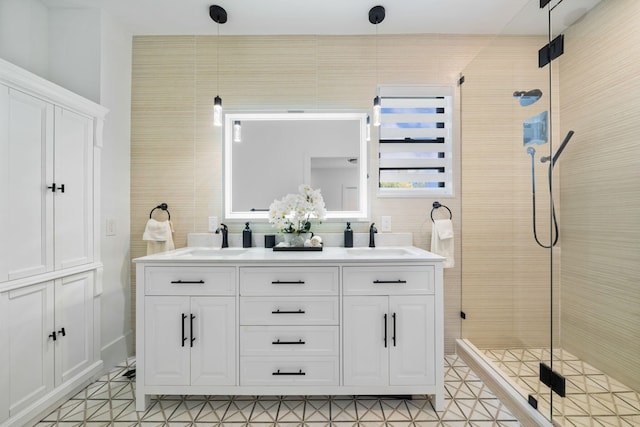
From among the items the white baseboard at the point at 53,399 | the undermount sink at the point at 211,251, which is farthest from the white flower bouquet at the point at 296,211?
the white baseboard at the point at 53,399

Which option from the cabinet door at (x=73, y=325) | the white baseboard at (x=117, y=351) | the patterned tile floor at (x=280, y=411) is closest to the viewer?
the patterned tile floor at (x=280, y=411)

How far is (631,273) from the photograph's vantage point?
145 centimetres

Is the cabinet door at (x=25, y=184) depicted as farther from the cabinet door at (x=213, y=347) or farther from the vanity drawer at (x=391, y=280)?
the vanity drawer at (x=391, y=280)

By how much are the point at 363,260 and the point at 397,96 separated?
1.44 metres

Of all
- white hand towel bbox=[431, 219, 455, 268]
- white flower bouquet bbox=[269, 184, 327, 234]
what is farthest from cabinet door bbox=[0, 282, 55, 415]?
white hand towel bbox=[431, 219, 455, 268]

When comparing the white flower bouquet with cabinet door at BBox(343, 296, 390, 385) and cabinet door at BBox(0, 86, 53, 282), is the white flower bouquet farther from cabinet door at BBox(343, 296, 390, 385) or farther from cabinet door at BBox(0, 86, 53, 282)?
cabinet door at BBox(0, 86, 53, 282)

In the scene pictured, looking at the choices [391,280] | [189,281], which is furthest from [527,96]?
[189,281]

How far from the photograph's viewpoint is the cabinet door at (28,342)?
4.97ft

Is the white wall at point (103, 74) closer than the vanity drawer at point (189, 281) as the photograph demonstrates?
No

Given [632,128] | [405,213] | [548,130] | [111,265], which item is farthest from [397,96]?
[111,265]

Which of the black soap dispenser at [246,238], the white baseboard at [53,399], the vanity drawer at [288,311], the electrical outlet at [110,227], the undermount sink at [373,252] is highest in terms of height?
the electrical outlet at [110,227]

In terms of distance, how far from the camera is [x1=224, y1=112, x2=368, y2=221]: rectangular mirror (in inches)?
94.4

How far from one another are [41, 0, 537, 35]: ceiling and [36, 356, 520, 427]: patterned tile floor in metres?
2.57

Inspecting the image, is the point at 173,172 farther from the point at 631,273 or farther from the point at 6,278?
the point at 631,273
